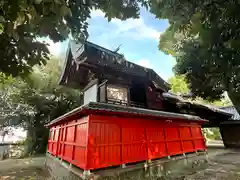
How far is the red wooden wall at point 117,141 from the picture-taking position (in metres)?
6.27

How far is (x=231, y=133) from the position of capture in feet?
52.6

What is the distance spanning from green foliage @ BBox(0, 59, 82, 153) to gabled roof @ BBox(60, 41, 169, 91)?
5.60 meters

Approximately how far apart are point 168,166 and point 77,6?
824 centimetres

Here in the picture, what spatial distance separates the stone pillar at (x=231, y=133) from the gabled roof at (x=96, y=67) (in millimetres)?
9522

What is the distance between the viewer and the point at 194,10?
16.4ft

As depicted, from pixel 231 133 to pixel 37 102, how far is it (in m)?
19.5

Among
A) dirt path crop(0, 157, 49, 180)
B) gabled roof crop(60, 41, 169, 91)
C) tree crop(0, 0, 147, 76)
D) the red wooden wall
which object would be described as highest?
gabled roof crop(60, 41, 169, 91)

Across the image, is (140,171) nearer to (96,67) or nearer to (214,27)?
(96,67)

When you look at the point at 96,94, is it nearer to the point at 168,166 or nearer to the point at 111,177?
the point at 111,177

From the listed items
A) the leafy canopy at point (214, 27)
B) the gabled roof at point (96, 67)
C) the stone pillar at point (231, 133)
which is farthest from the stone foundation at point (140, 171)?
the stone pillar at point (231, 133)

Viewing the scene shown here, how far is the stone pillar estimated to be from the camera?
612 inches

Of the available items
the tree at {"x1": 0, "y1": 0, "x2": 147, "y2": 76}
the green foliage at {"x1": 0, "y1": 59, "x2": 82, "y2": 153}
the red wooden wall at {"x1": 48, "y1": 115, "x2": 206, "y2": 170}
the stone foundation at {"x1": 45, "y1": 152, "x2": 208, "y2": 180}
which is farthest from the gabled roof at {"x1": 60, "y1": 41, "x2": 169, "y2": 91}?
the green foliage at {"x1": 0, "y1": 59, "x2": 82, "y2": 153}

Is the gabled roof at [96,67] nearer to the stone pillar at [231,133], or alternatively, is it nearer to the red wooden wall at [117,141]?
the red wooden wall at [117,141]

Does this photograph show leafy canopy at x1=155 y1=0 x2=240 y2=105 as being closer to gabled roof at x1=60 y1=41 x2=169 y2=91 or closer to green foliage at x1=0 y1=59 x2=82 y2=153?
gabled roof at x1=60 y1=41 x2=169 y2=91
